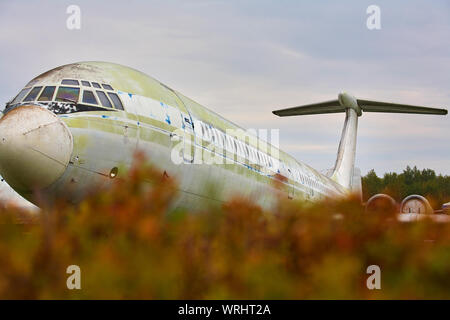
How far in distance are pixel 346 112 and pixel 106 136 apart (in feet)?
80.4

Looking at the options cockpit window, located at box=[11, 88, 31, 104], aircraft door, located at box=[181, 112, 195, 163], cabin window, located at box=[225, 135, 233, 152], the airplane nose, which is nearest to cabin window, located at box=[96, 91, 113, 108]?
the airplane nose

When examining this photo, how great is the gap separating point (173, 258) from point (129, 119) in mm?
7007

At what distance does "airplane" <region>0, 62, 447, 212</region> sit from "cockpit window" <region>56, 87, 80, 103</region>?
2 cm

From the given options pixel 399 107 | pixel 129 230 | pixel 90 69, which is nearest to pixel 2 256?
pixel 129 230

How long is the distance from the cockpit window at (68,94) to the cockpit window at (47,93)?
0.38 feet

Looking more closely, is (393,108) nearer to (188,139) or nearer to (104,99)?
(188,139)

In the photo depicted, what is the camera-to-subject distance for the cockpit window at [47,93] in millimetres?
8789

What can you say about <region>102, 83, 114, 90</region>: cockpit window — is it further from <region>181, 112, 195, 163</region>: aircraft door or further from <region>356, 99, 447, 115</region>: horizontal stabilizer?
<region>356, 99, 447, 115</region>: horizontal stabilizer

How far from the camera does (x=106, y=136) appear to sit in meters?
8.76

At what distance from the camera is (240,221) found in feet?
11.0

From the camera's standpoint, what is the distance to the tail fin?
30.5 m
